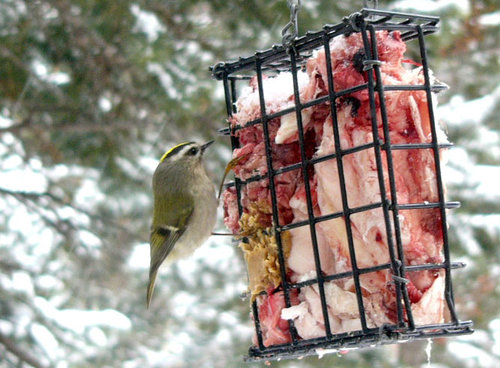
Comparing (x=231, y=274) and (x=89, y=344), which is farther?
(x=231, y=274)

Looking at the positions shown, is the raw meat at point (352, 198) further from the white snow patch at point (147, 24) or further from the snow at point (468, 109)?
the snow at point (468, 109)

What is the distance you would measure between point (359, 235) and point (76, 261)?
4830 millimetres

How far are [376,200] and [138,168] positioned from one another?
419 cm

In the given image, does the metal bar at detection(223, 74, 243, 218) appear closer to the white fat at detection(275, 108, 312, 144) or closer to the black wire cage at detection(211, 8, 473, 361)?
the black wire cage at detection(211, 8, 473, 361)

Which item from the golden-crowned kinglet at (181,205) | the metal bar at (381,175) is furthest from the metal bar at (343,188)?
the golden-crowned kinglet at (181,205)

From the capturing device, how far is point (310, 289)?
2787 mm

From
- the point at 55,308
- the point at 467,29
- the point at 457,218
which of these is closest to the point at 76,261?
the point at 55,308

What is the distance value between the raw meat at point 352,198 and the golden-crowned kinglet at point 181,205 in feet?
4.24

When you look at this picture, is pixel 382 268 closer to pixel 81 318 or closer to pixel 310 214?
pixel 310 214

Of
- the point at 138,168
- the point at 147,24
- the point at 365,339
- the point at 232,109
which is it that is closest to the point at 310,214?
the point at 365,339

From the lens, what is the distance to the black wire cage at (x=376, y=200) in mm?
2475

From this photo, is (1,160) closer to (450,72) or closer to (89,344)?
(89,344)

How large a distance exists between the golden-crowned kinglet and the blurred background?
1.28 metres

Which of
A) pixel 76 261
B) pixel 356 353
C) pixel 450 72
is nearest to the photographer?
pixel 356 353
